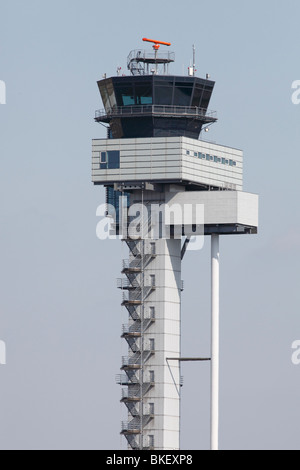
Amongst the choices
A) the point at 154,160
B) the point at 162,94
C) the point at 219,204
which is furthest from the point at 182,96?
the point at 219,204

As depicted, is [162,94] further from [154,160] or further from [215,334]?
[215,334]

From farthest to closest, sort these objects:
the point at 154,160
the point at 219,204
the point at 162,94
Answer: the point at 162,94 → the point at 219,204 → the point at 154,160

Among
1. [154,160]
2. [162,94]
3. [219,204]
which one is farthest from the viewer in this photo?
[162,94]

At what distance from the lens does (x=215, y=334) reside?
18150 centimetres

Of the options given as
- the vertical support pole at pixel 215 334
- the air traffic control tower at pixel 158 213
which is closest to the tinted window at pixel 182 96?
the air traffic control tower at pixel 158 213

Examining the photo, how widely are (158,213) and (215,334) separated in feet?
46.8

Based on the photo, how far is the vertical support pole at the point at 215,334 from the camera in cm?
17900

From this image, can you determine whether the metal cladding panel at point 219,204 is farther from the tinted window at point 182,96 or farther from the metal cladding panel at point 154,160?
the tinted window at point 182,96

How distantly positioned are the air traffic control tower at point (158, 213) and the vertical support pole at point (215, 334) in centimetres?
11

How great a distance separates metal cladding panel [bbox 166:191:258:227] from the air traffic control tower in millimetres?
105

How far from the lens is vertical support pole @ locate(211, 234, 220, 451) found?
179m

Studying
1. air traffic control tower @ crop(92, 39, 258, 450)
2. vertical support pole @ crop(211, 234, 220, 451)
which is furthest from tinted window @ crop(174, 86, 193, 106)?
vertical support pole @ crop(211, 234, 220, 451)
